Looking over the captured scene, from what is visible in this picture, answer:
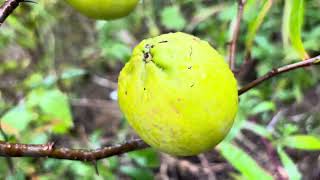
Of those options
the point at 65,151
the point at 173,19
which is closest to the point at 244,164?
the point at 65,151

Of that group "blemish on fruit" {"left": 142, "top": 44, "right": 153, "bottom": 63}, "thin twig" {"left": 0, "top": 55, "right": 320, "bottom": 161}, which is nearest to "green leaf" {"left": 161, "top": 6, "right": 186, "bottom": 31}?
"thin twig" {"left": 0, "top": 55, "right": 320, "bottom": 161}

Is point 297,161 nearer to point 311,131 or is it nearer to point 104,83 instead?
point 311,131

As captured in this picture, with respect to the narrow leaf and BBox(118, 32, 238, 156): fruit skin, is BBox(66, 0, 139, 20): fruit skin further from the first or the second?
the narrow leaf

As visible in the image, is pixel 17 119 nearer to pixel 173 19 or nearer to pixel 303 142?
pixel 303 142

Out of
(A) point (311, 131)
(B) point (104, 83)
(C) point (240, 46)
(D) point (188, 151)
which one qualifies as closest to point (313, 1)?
(C) point (240, 46)

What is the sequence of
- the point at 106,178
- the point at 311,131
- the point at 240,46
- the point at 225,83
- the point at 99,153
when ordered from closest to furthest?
1. the point at 225,83
2. the point at 99,153
3. the point at 106,178
4. the point at 311,131
5. the point at 240,46

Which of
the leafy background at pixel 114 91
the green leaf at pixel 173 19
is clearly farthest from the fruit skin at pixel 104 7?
the green leaf at pixel 173 19
